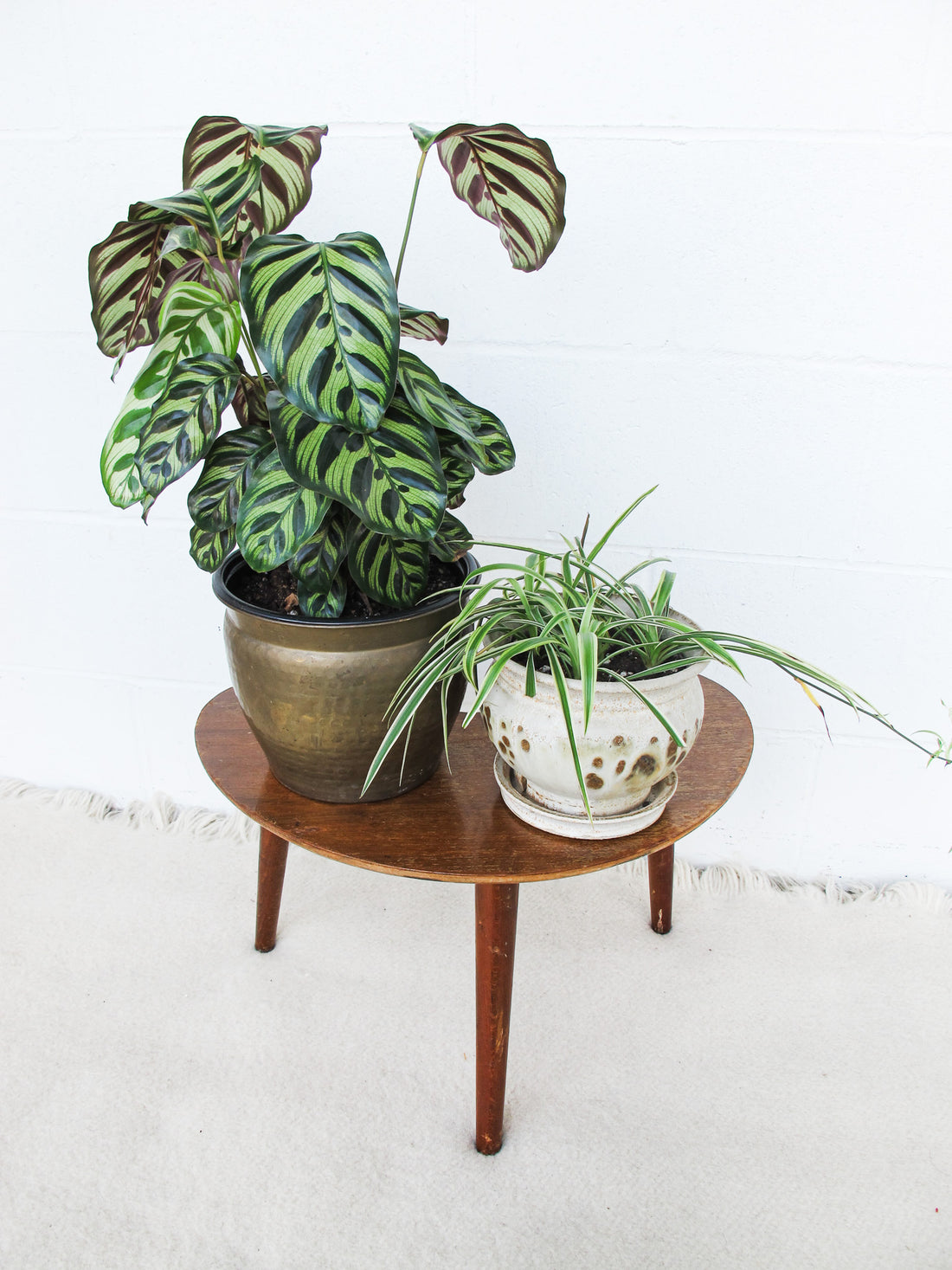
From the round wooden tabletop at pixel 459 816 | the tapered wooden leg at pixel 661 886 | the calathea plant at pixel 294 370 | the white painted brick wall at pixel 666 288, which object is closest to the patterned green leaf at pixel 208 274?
the calathea plant at pixel 294 370

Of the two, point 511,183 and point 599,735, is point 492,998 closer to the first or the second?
point 599,735

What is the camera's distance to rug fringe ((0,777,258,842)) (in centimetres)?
152

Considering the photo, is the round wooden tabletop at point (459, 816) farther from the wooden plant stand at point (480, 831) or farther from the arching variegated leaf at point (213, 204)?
the arching variegated leaf at point (213, 204)

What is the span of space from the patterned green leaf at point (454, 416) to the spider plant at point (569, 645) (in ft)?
0.28

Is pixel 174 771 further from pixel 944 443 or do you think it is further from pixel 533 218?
pixel 944 443

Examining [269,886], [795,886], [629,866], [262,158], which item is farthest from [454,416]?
[795,886]

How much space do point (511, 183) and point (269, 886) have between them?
0.88 meters

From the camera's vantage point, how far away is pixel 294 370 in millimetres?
675

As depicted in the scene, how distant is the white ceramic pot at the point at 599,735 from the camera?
0.80 m

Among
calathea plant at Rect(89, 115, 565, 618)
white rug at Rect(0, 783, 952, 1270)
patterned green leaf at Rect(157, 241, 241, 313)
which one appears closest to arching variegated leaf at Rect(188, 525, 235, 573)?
calathea plant at Rect(89, 115, 565, 618)

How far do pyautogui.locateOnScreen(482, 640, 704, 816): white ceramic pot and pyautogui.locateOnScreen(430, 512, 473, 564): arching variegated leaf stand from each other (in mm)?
145

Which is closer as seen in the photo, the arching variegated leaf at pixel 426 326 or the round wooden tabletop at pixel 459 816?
the round wooden tabletop at pixel 459 816

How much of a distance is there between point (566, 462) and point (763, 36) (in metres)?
0.52

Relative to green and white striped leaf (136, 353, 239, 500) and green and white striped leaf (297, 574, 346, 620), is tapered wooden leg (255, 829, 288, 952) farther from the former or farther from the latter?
green and white striped leaf (136, 353, 239, 500)
